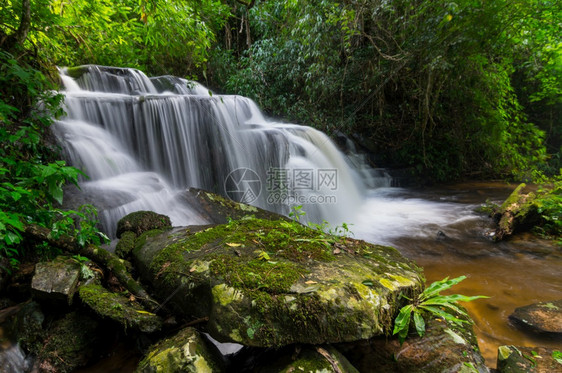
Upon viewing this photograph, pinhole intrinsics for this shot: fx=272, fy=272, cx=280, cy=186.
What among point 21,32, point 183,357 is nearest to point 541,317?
point 183,357

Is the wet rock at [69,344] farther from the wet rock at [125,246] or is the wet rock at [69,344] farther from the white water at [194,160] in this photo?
the white water at [194,160]

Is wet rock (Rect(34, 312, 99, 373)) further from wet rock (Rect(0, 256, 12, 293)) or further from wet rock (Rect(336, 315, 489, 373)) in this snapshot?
wet rock (Rect(336, 315, 489, 373))

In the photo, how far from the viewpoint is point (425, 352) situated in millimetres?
1668

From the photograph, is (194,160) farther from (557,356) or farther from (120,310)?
(557,356)

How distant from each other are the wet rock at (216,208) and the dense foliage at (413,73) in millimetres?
4454

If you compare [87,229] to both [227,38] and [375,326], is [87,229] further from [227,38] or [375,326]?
[227,38]

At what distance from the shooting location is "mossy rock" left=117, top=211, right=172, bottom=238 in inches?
115

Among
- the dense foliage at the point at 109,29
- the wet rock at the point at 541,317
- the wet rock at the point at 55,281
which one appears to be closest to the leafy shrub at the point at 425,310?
the wet rock at the point at 541,317

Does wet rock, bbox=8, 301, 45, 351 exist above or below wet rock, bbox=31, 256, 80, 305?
below

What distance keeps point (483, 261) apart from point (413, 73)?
5.75 meters

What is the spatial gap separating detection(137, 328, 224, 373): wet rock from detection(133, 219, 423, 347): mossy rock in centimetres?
11

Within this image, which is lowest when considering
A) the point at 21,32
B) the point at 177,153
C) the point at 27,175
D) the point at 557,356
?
the point at 557,356

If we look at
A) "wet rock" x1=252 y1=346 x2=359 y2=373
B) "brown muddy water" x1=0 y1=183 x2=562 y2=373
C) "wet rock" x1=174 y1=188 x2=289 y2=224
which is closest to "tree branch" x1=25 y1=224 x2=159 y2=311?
"brown muddy water" x1=0 y1=183 x2=562 y2=373

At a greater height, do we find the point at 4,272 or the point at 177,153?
the point at 177,153
